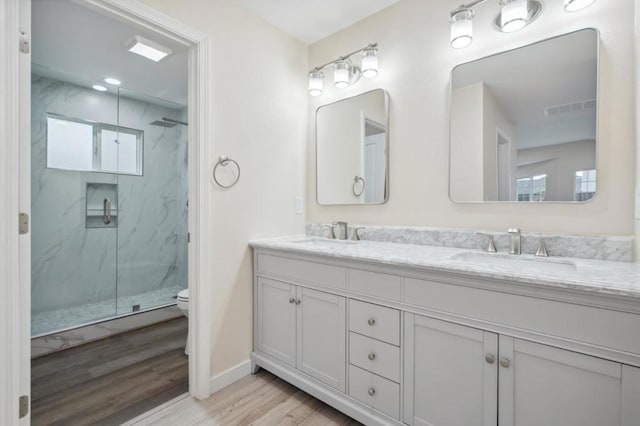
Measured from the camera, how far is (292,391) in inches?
72.5

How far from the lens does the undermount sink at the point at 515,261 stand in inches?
51.7

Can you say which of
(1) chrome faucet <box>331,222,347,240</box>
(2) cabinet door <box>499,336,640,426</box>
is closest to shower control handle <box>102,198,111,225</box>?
(1) chrome faucet <box>331,222,347,240</box>

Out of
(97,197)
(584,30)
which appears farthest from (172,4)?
(97,197)

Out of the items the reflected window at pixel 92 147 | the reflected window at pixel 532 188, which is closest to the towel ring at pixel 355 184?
the reflected window at pixel 532 188

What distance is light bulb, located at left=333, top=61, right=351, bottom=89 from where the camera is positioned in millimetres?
2182

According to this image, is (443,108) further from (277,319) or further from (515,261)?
(277,319)

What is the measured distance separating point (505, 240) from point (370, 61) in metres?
1.41

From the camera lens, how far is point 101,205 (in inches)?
132

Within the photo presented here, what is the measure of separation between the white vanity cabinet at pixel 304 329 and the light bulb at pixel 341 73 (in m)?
1.49

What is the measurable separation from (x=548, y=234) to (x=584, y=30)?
0.96 metres

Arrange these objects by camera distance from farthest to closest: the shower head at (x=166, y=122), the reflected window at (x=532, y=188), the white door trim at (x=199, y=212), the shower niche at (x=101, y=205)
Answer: the shower head at (x=166, y=122) < the shower niche at (x=101, y=205) < the white door trim at (x=199, y=212) < the reflected window at (x=532, y=188)

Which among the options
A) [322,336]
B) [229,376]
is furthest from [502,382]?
[229,376]

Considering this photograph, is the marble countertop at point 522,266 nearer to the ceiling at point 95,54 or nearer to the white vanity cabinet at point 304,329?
the white vanity cabinet at point 304,329

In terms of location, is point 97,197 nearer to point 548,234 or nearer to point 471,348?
point 471,348
